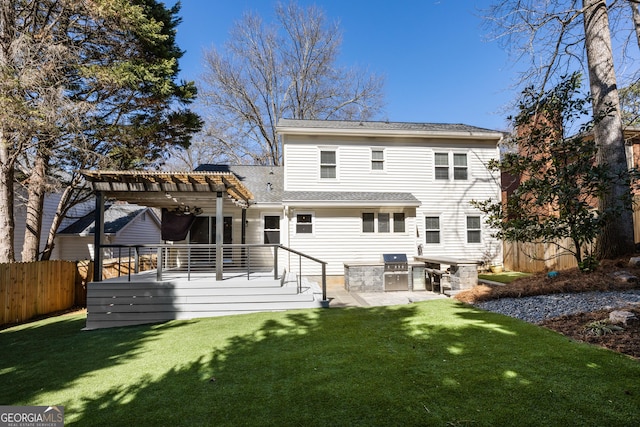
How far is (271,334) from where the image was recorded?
5.45 meters

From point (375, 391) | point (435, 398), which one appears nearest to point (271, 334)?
point (375, 391)

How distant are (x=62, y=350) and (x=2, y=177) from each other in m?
6.84

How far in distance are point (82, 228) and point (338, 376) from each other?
17.9 metres

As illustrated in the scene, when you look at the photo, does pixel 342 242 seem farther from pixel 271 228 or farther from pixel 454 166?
pixel 454 166

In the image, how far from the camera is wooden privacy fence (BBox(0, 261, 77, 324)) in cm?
812

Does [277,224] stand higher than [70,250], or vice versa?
[277,224]

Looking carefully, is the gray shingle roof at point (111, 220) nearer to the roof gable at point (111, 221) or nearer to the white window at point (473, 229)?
the roof gable at point (111, 221)

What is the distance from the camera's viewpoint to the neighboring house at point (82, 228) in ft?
49.9

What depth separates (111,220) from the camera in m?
17.6

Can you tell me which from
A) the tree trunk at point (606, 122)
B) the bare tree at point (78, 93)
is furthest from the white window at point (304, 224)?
the tree trunk at point (606, 122)

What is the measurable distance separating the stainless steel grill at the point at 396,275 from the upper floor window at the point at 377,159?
184 inches

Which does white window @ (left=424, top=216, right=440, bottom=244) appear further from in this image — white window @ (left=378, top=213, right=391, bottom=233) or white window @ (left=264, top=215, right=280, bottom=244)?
white window @ (left=264, top=215, right=280, bottom=244)

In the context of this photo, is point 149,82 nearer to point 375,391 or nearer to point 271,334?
point 271,334

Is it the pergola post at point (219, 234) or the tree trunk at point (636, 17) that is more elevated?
the tree trunk at point (636, 17)
